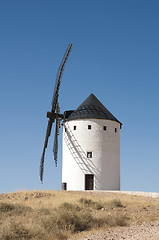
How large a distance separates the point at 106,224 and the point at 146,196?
A: 11114 millimetres

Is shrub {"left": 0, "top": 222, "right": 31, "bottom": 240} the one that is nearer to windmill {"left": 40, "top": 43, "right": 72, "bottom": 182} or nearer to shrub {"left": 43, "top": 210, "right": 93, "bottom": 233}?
shrub {"left": 43, "top": 210, "right": 93, "bottom": 233}

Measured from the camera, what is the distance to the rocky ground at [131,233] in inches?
366

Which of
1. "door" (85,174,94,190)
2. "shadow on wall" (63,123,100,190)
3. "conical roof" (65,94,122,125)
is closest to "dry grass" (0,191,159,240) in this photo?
"shadow on wall" (63,123,100,190)

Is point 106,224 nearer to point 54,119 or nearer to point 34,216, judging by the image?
point 34,216

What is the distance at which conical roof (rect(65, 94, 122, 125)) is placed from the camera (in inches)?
1074

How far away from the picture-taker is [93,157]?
26.4m

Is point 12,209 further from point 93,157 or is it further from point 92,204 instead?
point 93,157

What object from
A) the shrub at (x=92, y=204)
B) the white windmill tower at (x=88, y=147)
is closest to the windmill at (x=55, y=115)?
the white windmill tower at (x=88, y=147)

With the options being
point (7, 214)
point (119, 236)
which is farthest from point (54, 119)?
point (119, 236)

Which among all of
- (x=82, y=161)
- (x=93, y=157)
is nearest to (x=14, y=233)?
(x=82, y=161)

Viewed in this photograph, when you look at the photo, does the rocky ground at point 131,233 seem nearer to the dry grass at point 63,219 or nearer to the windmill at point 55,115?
the dry grass at point 63,219

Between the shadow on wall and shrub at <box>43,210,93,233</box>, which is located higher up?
the shadow on wall

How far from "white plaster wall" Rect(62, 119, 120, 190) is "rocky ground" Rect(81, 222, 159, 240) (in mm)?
15185

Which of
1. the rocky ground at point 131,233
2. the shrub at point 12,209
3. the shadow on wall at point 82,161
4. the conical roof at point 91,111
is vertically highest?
the conical roof at point 91,111
